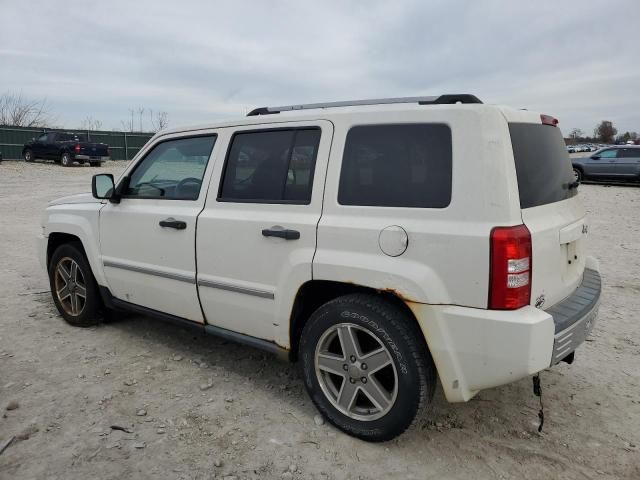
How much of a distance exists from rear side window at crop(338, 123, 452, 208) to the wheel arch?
474mm

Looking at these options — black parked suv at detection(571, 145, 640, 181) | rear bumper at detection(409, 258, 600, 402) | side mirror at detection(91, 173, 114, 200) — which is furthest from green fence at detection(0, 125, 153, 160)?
rear bumper at detection(409, 258, 600, 402)

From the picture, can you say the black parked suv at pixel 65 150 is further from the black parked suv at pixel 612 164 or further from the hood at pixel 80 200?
the hood at pixel 80 200

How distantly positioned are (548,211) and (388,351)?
→ 1121 mm

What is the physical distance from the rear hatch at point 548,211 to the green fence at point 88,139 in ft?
101

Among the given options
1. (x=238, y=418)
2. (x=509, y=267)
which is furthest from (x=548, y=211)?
(x=238, y=418)

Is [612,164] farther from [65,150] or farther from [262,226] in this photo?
[65,150]

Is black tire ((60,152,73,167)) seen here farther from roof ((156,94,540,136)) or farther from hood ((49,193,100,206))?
roof ((156,94,540,136))

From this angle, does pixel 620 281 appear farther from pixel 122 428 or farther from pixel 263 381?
pixel 122 428

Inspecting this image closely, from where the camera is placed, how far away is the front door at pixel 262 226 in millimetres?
2893

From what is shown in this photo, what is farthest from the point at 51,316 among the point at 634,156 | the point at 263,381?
the point at 634,156

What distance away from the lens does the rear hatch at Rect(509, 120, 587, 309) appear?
2.45 metres

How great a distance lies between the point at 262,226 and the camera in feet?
9.93

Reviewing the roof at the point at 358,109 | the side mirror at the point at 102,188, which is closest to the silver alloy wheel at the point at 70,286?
the side mirror at the point at 102,188

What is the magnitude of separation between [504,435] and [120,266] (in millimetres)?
3010
